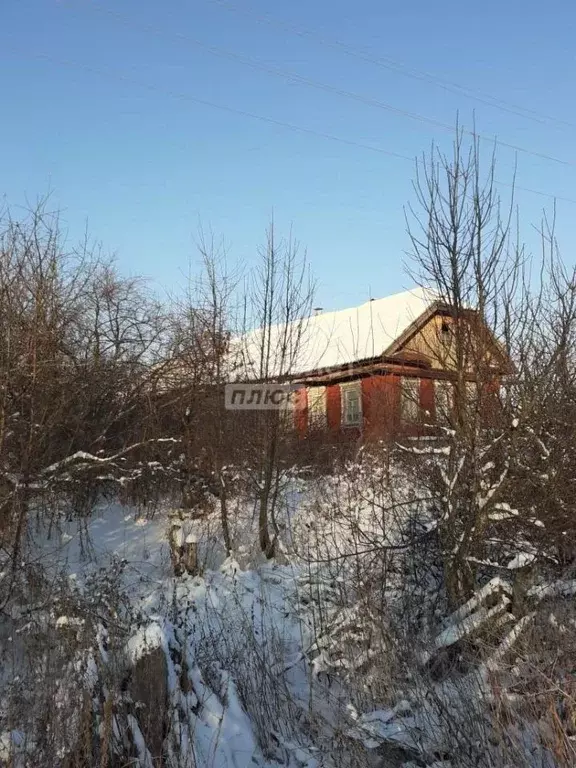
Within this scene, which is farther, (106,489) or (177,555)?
(106,489)

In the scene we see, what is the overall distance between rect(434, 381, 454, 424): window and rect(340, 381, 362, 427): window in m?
13.3

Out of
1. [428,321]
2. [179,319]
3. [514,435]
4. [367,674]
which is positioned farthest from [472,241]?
[179,319]

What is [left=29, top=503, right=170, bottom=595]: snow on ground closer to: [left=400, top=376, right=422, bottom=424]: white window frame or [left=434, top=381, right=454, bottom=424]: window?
[left=400, top=376, right=422, bottom=424]: white window frame

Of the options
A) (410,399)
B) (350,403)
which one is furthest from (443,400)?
(350,403)

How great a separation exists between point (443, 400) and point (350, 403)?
46.6 ft

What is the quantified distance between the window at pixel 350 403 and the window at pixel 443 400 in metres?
13.3

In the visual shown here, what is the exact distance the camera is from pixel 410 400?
6.02 metres

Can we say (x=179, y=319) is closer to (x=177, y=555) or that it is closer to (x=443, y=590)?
(x=177, y=555)

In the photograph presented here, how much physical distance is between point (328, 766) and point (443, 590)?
2.77 meters

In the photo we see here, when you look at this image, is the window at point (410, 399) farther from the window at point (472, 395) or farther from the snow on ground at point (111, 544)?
the snow on ground at point (111, 544)

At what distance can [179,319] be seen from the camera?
12.2 m

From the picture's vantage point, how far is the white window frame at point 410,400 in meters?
5.96

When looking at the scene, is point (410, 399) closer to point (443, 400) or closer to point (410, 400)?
point (410, 400)

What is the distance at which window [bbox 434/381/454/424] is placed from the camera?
5.67 meters
